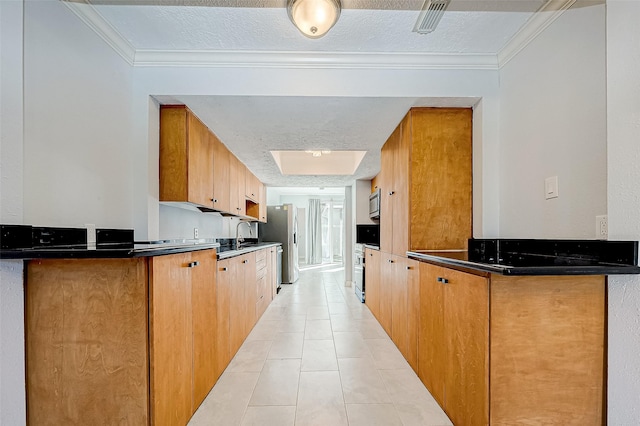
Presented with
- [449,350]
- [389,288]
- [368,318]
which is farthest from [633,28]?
[368,318]

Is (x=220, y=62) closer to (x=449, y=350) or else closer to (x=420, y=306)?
(x=420, y=306)

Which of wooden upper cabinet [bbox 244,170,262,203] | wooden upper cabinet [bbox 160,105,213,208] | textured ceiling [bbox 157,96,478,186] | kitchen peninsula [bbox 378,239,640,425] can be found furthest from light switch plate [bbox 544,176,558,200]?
wooden upper cabinet [bbox 244,170,262,203]

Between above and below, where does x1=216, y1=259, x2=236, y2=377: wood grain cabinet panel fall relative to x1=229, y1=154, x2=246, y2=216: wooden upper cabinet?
below

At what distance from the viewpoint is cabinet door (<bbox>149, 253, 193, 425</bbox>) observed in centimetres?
127

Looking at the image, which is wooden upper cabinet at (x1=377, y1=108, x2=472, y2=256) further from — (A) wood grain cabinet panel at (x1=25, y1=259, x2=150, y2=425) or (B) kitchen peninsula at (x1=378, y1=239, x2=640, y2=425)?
(A) wood grain cabinet panel at (x1=25, y1=259, x2=150, y2=425)

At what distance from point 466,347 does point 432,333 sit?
1.42 feet

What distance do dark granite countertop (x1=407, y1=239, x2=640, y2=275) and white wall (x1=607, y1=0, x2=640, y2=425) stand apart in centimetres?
6

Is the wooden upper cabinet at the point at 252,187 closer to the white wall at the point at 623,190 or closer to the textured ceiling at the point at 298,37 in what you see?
the textured ceiling at the point at 298,37

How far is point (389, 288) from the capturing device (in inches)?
114

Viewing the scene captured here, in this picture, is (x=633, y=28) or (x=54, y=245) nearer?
(x=633, y=28)

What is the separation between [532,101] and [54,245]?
2.77 metres

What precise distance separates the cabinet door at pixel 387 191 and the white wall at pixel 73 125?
2196 mm

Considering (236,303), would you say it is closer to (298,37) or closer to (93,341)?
(93,341)

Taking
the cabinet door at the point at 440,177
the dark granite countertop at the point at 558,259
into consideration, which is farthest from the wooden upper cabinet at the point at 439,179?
the dark granite countertop at the point at 558,259
